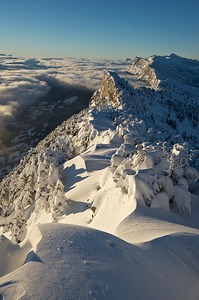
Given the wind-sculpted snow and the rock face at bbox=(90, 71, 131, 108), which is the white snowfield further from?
the rock face at bbox=(90, 71, 131, 108)

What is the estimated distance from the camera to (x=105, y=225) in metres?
13.8

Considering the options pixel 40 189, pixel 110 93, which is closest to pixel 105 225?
pixel 40 189

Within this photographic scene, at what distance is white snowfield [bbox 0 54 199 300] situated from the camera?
22.1 feet

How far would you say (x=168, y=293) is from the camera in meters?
7.43

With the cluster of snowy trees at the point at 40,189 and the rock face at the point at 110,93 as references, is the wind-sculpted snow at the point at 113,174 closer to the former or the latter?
the cluster of snowy trees at the point at 40,189

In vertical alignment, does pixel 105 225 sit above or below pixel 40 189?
above

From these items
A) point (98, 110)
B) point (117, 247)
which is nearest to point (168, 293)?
point (117, 247)

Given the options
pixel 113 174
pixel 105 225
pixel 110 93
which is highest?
pixel 113 174

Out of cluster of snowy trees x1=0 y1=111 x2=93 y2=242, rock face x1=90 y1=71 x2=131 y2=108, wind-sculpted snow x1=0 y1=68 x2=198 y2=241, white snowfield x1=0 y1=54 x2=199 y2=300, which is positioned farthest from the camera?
rock face x1=90 y1=71 x2=131 y2=108

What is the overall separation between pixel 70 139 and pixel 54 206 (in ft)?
51.8

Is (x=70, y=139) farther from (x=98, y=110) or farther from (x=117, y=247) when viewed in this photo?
(x=117, y=247)

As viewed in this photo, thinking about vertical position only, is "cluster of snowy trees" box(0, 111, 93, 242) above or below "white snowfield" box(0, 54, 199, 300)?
below

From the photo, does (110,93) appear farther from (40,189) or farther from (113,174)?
(113,174)

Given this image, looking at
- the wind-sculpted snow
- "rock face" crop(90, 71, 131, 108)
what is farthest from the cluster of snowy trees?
"rock face" crop(90, 71, 131, 108)
